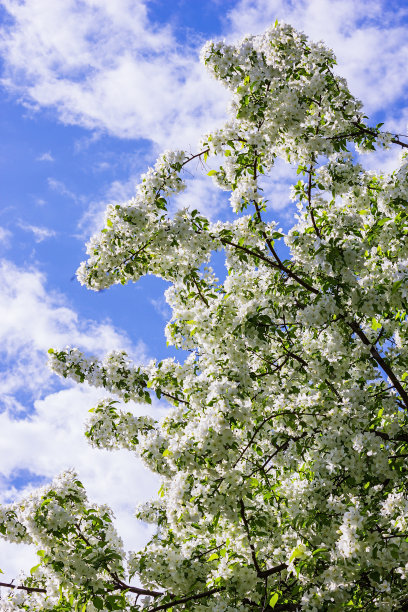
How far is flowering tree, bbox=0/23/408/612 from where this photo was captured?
18.7 feet

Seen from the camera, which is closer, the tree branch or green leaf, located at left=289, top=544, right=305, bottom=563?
green leaf, located at left=289, top=544, right=305, bottom=563

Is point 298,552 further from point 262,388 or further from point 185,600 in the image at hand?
point 262,388

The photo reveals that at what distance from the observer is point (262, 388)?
7.29 metres

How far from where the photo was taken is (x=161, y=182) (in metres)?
7.15

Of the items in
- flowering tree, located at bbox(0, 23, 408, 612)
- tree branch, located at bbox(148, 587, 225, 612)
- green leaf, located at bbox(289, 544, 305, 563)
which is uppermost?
flowering tree, located at bbox(0, 23, 408, 612)

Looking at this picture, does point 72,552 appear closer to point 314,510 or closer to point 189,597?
point 189,597

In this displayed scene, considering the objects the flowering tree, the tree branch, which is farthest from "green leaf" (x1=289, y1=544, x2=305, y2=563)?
the tree branch

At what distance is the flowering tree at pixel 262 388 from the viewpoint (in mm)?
5688

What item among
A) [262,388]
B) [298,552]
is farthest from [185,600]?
[262,388]

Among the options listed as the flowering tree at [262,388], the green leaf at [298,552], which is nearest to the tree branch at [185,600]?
the flowering tree at [262,388]

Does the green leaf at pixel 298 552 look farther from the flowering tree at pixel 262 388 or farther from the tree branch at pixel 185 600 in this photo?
the tree branch at pixel 185 600

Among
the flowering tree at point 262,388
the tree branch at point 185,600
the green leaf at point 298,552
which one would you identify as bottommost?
the green leaf at point 298,552

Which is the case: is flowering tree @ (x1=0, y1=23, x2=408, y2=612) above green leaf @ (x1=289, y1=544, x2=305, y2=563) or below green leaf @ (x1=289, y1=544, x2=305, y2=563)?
above

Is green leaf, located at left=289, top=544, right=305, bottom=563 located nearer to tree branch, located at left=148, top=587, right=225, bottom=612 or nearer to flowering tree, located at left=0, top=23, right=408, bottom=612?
flowering tree, located at left=0, top=23, right=408, bottom=612
